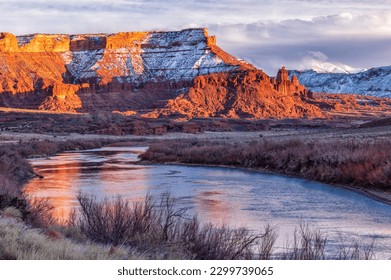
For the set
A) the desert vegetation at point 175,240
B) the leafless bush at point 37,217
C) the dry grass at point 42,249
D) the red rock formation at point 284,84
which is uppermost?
the red rock formation at point 284,84

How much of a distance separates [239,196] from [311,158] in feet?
27.9

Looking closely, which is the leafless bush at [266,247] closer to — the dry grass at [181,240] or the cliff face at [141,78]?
the dry grass at [181,240]

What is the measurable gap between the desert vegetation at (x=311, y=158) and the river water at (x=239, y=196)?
97cm

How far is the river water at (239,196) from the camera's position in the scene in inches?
565

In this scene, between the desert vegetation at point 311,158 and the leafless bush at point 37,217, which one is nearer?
the leafless bush at point 37,217

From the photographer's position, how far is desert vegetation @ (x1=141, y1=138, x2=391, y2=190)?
22.5 metres

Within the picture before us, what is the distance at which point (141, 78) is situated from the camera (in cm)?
16662

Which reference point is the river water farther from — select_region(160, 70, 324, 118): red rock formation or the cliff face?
the cliff face

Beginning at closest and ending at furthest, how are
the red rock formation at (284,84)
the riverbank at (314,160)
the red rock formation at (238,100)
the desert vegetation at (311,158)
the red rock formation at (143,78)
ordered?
the riverbank at (314,160) → the desert vegetation at (311,158) → the red rock formation at (238,100) → the red rock formation at (143,78) → the red rock formation at (284,84)

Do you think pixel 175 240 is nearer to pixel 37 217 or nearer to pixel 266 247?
pixel 266 247

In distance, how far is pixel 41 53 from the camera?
171625mm

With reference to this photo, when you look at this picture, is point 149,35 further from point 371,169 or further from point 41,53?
point 371,169

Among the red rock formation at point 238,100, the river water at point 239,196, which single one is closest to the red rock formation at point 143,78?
the red rock formation at point 238,100

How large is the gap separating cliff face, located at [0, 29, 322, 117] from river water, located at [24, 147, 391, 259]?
87.3 metres
